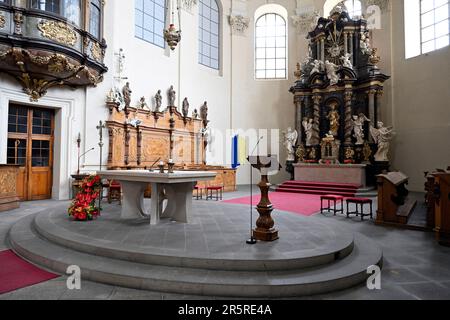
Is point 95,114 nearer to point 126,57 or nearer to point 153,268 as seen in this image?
point 126,57

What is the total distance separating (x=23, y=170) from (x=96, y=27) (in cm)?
468

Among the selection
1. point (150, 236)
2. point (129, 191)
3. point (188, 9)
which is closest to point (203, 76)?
point (188, 9)

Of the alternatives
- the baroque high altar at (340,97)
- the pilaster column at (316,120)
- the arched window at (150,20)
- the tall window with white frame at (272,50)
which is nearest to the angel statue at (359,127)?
→ the baroque high altar at (340,97)

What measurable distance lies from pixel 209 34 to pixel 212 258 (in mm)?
13828

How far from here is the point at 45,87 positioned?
8.20 metres

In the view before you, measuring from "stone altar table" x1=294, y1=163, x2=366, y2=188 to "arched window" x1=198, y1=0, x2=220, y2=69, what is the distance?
6778 mm

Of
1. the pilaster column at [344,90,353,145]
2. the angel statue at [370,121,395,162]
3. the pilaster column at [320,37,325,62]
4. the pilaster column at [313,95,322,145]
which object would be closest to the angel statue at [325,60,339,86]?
the pilaster column at [320,37,325,62]

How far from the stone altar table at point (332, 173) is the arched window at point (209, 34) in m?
6.78

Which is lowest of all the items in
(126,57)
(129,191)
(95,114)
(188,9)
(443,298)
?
(443,298)

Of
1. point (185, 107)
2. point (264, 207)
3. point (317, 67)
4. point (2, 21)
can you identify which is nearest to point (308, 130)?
point (317, 67)

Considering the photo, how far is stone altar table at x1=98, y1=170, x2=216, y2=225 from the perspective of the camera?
14.9 ft

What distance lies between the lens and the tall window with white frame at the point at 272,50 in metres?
15.9

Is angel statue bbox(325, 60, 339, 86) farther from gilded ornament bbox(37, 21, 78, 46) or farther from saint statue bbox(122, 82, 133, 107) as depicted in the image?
gilded ornament bbox(37, 21, 78, 46)
